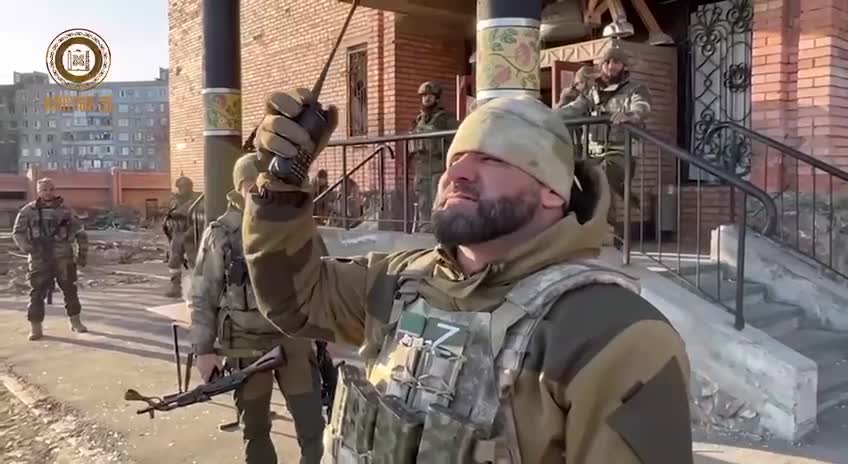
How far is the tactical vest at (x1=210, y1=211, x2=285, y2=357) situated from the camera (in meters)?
3.81

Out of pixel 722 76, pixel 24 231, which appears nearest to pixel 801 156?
pixel 722 76

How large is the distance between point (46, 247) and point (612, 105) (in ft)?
22.3

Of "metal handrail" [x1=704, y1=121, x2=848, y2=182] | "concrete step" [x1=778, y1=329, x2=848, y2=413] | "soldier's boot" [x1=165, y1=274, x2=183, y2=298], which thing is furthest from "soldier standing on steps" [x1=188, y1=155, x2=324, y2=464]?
"soldier's boot" [x1=165, y1=274, x2=183, y2=298]

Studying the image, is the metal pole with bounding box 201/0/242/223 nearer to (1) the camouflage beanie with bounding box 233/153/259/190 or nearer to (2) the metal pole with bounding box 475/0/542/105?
(1) the camouflage beanie with bounding box 233/153/259/190

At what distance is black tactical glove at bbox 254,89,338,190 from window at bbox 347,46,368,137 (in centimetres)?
859

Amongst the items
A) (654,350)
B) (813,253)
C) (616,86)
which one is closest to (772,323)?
(813,253)

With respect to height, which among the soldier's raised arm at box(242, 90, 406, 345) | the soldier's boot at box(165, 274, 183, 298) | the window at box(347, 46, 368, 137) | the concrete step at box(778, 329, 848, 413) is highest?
the window at box(347, 46, 368, 137)

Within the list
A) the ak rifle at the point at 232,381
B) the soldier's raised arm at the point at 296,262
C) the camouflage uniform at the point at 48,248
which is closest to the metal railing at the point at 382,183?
the ak rifle at the point at 232,381

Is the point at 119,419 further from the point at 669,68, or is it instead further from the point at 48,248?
the point at 669,68

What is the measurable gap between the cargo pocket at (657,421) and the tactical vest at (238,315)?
2.69m

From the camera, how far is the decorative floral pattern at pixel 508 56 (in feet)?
14.0

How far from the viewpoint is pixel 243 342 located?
3.86 m

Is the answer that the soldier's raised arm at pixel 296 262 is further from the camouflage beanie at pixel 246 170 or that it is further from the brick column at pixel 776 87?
the brick column at pixel 776 87

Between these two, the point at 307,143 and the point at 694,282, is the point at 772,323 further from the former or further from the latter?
the point at 307,143
